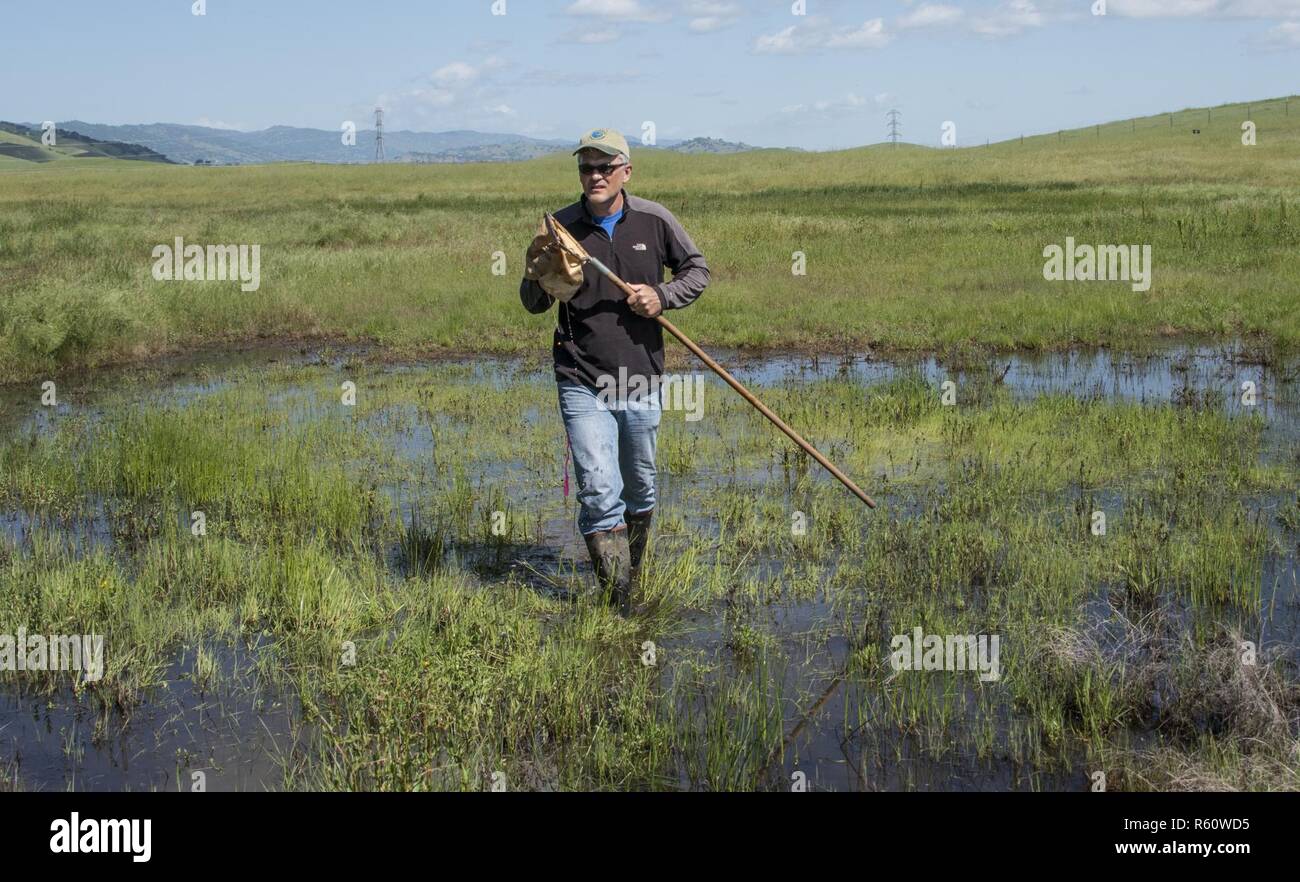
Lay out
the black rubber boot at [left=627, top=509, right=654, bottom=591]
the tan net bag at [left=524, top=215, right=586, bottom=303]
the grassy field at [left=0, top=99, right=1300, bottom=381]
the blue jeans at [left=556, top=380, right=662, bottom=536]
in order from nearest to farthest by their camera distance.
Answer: the tan net bag at [left=524, top=215, right=586, bottom=303], the blue jeans at [left=556, top=380, right=662, bottom=536], the black rubber boot at [left=627, top=509, right=654, bottom=591], the grassy field at [left=0, top=99, right=1300, bottom=381]

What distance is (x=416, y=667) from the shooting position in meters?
5.51

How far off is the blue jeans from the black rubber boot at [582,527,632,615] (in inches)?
2.2

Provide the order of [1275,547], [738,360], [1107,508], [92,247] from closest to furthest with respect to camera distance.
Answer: [1275,547] → [1107,508] → [738,360] → [92,247]

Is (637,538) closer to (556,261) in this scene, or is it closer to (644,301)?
(644,301)

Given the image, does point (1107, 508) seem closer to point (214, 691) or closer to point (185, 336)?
point (214, 691)

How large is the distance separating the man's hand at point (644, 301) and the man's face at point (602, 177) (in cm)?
50

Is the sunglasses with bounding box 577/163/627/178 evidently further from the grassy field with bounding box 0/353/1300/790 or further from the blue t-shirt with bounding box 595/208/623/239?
the grassy field with bounding box 0/353/1300/790

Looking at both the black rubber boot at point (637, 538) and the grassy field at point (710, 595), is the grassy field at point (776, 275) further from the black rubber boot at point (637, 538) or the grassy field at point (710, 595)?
the black rubber boot at point (637, 538)

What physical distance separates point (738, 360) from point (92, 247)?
56.5 ft

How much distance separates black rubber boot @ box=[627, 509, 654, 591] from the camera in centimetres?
696

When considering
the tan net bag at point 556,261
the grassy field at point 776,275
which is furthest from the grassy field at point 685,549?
the tan net bag at point 556,261

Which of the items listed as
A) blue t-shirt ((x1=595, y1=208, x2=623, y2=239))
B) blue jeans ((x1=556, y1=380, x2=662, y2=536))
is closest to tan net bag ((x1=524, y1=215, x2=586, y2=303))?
blue t-shirt ((x1=595, y1=208, x2=623, y2=239))

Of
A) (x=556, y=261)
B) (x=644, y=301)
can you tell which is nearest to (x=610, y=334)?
(x=644, y=301)

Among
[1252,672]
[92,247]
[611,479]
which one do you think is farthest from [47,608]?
[92,247]
